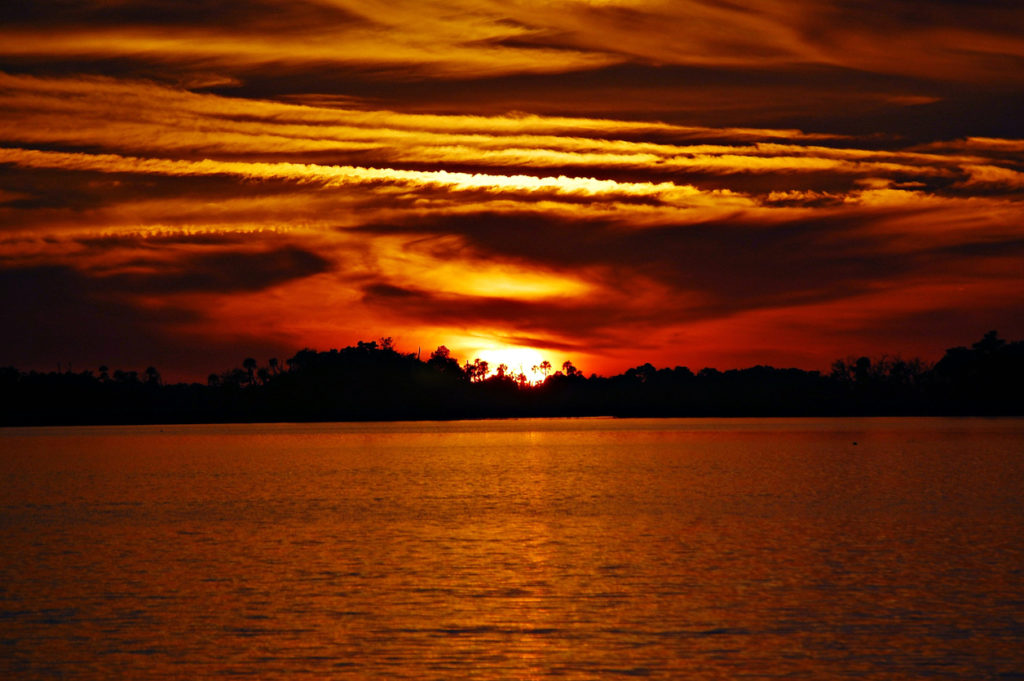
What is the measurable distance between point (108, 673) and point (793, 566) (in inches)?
980

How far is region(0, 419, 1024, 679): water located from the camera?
91.5 ft

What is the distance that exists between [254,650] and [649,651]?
9.82 meters

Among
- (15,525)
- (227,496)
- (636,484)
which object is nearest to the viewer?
(15,525)

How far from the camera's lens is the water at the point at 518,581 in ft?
91.5

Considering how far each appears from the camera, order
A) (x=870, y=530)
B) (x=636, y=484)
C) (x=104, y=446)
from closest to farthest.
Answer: (x=870, y=530), (x=636, y=484), (x=104, y=446)

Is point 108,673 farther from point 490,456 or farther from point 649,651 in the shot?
point 490,456

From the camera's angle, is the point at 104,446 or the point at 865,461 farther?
the point at 104,446

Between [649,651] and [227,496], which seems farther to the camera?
[227,496]

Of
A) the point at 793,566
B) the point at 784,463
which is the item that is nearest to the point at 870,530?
the point at 793,566

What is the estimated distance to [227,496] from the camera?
78500mm

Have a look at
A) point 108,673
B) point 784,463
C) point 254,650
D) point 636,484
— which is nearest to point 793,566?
point 254,650

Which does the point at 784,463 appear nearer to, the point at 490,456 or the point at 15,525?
the point at 490,456

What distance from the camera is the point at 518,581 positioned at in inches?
1542

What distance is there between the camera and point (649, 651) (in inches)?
1123
